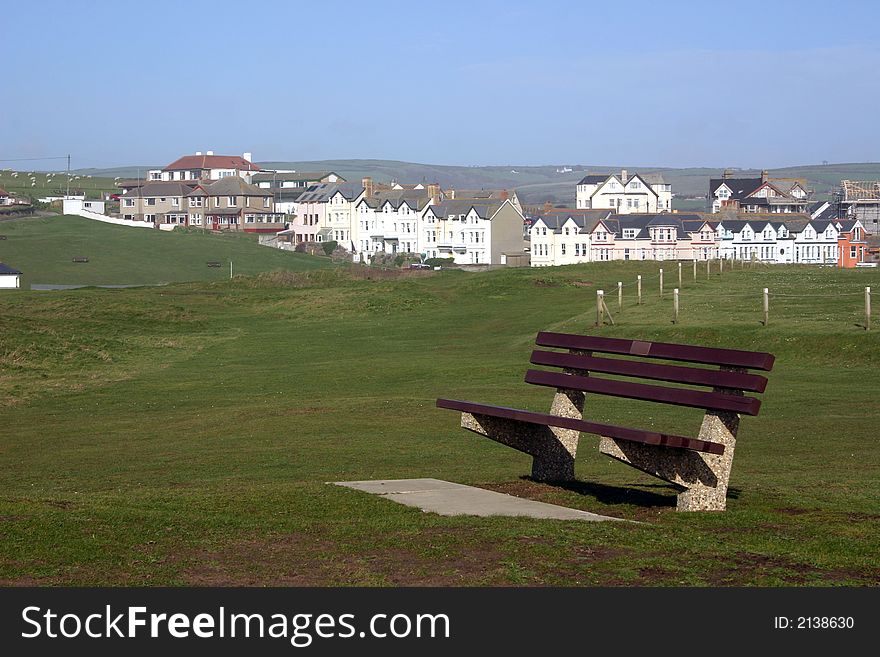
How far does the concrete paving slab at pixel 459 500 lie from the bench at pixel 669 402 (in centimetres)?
68

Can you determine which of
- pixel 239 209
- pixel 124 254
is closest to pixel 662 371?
pixel 124 254

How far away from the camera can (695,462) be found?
33.8 ft

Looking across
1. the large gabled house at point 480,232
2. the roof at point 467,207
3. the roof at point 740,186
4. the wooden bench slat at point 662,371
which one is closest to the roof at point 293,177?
the roof at point 467,207

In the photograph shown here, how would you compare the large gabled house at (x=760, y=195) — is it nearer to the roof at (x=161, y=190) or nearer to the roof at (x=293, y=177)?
the roof at (x=293, y=177)

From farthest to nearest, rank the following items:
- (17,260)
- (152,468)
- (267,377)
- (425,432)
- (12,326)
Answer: (17,260), (12,326), (267,377), (425,432), (152,468)

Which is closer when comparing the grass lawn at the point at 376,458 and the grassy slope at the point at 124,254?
the grass lawn at the point at 376,458

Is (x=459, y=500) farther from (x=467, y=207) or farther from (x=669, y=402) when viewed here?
(x=467, y=207)

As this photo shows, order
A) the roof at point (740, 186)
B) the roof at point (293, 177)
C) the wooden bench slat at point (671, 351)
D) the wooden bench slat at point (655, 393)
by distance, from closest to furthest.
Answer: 1. the wooden bench slat at point (655, 393)
2. the wooden bench slat at point (671, 351)
3. the roof at point (740, 186)
4. the roof at point (293, 177)

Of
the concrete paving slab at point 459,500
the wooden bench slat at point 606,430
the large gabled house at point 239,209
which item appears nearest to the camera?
the wooden bench slat at point 606,430

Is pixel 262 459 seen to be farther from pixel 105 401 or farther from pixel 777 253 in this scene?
pixel 777 253

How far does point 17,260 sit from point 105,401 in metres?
82.9

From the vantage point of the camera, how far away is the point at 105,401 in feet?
85.7

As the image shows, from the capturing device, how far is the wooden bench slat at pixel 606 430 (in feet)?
31.9
